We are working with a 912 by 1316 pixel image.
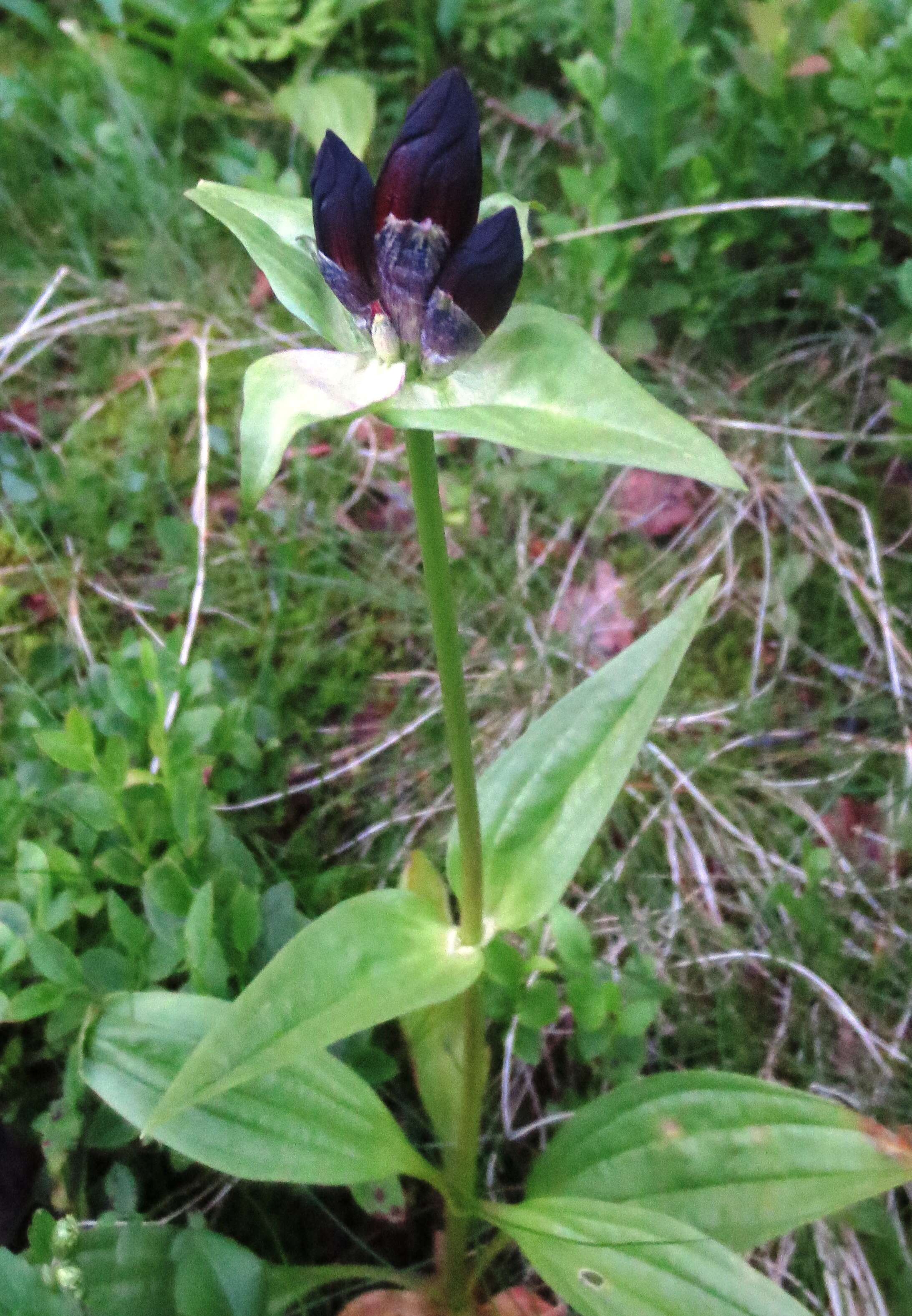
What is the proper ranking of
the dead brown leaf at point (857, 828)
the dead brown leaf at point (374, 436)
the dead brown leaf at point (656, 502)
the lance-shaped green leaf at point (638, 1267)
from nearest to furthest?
the lance-shaped green leaf at point (638, 1267)
the dead brown leaf at point (857, 828)
the dead brown leaf at point (656, 502)
the dead brown leaf at point (374, 436)

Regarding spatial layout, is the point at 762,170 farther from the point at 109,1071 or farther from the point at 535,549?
the point at 109,1071

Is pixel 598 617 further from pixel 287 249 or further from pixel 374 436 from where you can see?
pixel 287 249

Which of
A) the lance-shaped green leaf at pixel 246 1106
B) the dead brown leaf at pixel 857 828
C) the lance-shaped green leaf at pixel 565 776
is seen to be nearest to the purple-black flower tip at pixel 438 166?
the lance-shaped green leaf at pixel 565 776

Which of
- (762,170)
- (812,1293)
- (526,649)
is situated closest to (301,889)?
(526,649)

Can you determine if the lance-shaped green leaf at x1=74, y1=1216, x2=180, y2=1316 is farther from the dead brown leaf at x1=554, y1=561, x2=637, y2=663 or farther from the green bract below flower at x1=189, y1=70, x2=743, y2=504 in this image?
the dead brown leaf at x1=554, y1=561, x2=637, y2=663

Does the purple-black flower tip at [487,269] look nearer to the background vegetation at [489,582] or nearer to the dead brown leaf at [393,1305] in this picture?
the background vegetation at [489,582]

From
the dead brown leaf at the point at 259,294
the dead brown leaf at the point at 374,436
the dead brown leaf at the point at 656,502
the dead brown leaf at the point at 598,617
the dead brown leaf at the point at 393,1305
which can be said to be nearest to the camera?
the dead brown leaf at the point at 393,1305

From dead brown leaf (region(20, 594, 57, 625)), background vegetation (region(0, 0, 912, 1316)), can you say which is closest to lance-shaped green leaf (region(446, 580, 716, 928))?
background vegetation (region(0, 0, 912, 1316))
